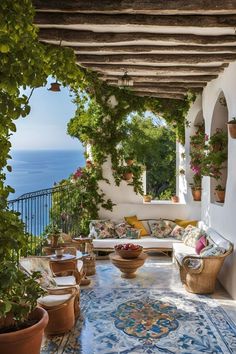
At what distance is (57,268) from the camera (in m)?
4.85

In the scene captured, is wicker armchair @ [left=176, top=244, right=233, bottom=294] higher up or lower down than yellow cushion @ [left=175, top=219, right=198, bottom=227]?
lower down

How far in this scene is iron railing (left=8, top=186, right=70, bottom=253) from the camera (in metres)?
5.75

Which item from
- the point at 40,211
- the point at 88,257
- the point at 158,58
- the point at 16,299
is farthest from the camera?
the point at 40,211

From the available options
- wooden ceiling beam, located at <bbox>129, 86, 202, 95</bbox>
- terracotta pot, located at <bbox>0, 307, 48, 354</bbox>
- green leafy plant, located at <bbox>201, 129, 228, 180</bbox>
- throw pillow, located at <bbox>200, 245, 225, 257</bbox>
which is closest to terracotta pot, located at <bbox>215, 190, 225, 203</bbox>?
green leafy plant, located at <bbox>201, 129, 228, 180</bbox>

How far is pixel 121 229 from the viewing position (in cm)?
749

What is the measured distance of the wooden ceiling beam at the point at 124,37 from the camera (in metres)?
4.53

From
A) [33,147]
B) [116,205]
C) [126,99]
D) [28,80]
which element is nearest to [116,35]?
[28,80]

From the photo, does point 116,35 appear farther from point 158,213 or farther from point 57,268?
point 158,213

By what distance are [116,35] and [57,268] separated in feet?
9.99

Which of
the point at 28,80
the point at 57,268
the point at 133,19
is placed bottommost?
the point at 57,268

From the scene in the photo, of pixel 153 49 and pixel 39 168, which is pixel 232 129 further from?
pixel 39 168

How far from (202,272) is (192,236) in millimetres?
1554

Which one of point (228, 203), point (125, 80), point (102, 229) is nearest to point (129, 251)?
point (102, 229)

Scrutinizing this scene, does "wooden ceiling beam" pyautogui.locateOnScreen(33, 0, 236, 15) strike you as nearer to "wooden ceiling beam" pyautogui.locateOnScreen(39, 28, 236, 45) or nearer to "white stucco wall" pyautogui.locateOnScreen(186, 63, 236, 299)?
"wooden ceiling beam" pyautogui.locateOnScreen(39, 28, 236, 45)
